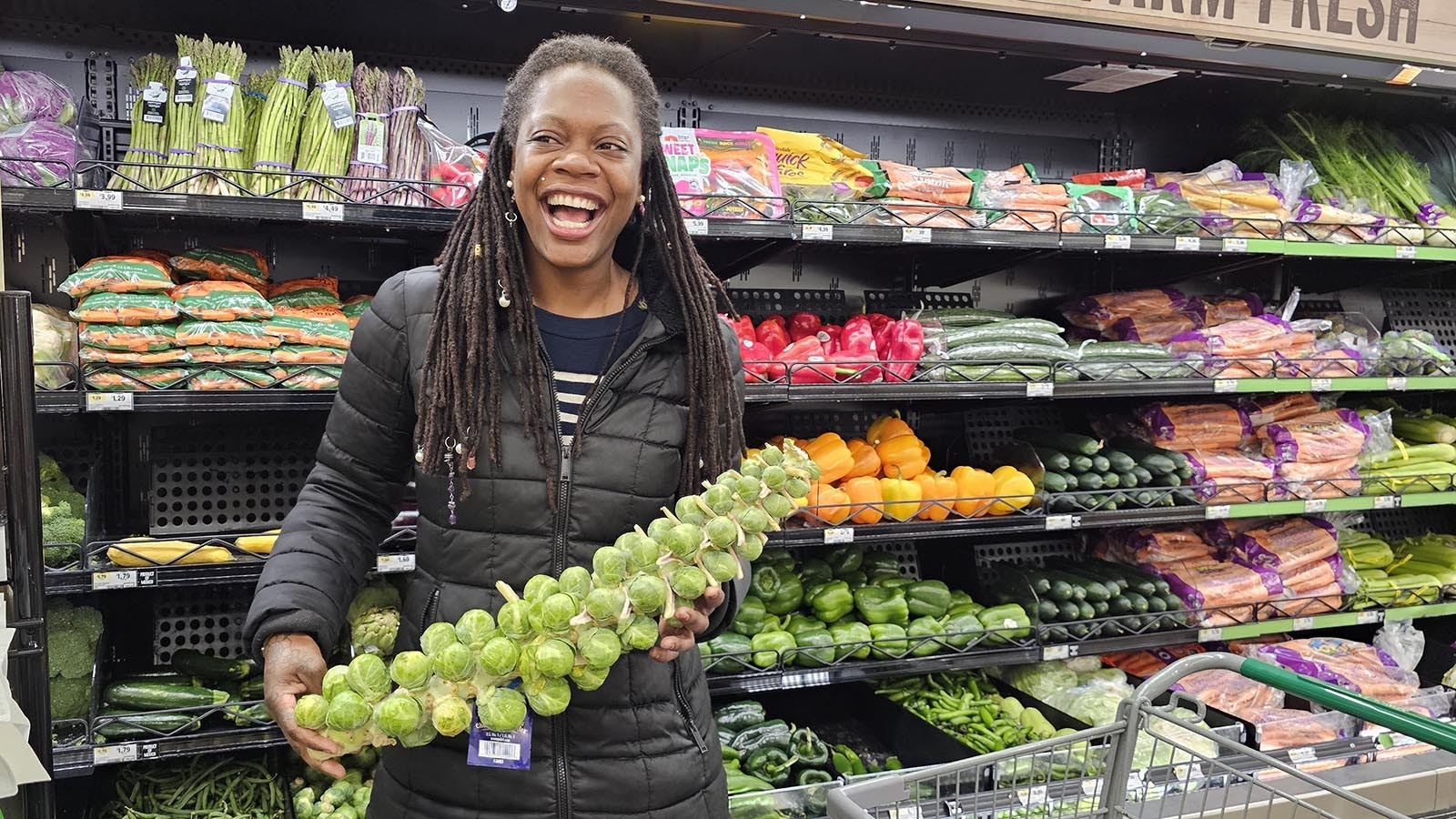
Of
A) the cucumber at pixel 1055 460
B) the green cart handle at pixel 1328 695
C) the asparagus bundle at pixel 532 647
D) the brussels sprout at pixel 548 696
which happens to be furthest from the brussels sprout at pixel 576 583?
the cucumber at pixel 1055 460

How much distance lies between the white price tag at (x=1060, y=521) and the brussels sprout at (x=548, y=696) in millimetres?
2252

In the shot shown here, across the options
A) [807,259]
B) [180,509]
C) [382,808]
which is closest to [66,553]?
[180,509]

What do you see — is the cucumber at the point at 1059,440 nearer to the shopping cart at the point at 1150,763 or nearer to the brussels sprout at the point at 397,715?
the shopping cart at the point at 1150,763

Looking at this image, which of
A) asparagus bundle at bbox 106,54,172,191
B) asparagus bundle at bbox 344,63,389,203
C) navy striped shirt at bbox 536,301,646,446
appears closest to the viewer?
→ navy striped shirt at bbox 536,301,646,446

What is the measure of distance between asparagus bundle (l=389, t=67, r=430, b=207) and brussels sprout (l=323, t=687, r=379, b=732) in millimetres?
1761

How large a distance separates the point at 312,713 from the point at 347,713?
0.05 m

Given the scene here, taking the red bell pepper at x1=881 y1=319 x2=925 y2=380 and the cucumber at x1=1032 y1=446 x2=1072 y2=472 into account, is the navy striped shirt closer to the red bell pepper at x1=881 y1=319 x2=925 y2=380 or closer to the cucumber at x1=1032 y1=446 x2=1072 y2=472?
the red bell pepper at x1=881 y1=319 x2=925 y2=380

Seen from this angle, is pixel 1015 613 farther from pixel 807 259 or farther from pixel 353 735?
pixel 353 735

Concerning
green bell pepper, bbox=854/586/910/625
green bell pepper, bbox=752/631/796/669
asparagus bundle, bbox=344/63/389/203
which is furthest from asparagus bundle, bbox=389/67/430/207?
green bell pepper, bbox=854/586/910/625

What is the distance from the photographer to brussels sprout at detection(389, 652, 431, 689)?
107 centimetres

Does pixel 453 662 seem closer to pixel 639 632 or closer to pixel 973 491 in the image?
pixel 639 632

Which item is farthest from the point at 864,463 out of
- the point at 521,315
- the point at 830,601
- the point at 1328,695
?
the point at 521,315

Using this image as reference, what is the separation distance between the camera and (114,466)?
2.66 metres

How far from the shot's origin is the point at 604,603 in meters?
1.11
